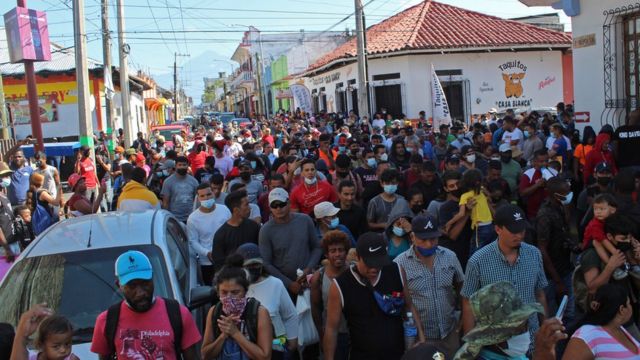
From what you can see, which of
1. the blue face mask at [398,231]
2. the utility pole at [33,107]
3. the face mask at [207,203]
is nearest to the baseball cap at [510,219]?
the blue face mask at [398,231]

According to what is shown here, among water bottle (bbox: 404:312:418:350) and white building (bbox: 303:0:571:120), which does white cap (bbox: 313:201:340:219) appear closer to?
water bottle (bbox: 404:312:418:350)

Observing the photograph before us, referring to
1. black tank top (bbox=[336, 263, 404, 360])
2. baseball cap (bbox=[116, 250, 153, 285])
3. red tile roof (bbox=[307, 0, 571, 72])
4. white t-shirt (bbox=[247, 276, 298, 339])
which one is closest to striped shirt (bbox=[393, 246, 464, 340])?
black tank top (bbox=[336, 263, 404, 360])

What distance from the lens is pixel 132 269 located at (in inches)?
146

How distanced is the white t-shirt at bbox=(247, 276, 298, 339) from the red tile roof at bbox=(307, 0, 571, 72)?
2233cm

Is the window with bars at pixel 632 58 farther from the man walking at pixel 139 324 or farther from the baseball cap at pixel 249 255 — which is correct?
the man walking at pixel 139 324

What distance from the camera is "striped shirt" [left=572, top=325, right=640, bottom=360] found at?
3.51 m

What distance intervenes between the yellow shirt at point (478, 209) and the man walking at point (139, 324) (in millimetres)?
3444

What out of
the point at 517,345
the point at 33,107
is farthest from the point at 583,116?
the point at 33,107

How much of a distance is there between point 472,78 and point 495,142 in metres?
13.8

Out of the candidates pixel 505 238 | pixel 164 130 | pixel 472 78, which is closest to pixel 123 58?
pixel 164 130

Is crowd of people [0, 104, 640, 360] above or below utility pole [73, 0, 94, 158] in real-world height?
below

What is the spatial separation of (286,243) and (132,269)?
268 cm

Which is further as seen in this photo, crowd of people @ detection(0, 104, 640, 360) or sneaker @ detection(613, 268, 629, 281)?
sneaker @ detection(613, 268, 629, 281)

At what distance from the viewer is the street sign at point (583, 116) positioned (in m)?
13.9
